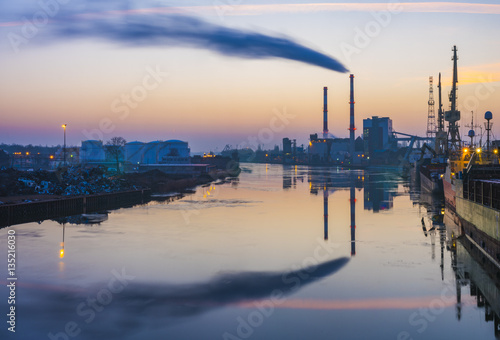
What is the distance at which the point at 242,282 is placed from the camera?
26.6 m

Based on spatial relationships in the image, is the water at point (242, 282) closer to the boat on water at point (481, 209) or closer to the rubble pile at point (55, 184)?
the boat on water at point (481, 209)

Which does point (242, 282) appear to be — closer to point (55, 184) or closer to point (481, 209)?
point (481, 209)

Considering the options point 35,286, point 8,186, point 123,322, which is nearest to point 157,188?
point 8,186

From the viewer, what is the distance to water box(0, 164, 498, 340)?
19734 mm

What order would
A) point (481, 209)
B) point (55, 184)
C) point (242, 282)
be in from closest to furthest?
point (242, 282) < point (481, 209) < point (55, 184)

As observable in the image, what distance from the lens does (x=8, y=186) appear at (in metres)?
63.7

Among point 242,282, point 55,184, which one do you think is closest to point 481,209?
point 242,282

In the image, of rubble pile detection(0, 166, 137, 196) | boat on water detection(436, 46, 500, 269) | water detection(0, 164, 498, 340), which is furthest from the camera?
rubble pile detection(0, 166, 137, 196)

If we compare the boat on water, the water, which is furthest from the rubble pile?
the boat on water

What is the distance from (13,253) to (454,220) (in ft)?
139

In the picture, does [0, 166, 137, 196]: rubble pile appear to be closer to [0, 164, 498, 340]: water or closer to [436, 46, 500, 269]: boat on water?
[0, 164, 498, 340]: water

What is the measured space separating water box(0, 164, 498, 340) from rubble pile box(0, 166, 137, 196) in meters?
17.1

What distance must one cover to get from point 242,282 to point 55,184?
50082 millimetres

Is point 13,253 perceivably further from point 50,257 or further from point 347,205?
point 347,205
